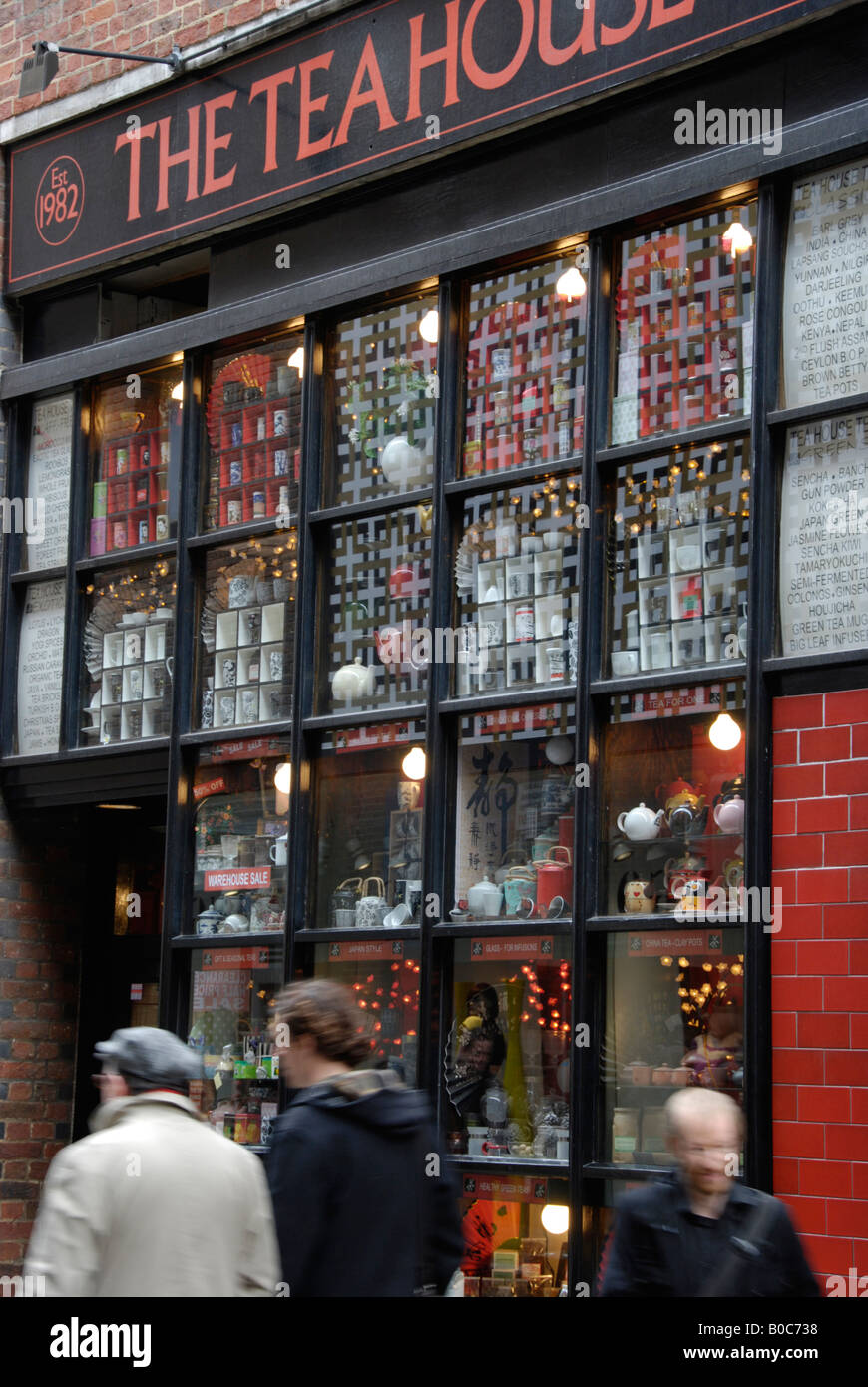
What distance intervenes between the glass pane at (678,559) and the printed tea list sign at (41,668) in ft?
11.7

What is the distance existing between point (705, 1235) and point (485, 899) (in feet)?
11.4

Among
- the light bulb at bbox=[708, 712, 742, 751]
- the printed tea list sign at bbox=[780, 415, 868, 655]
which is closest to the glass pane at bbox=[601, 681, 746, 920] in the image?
the light bulb at bbox=[708, 712, 742, 751]

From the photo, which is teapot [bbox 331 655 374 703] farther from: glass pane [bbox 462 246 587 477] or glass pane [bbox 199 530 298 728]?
glass pane [bbox 462 246 587 477]

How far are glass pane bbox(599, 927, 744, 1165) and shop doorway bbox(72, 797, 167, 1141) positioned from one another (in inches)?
141

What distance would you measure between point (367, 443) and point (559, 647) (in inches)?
60.0

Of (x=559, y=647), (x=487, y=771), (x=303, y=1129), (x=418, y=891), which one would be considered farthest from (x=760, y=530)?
(x=303, y=1129)

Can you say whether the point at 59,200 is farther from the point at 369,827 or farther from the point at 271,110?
the point at 369,827

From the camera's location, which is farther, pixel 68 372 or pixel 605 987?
pixel 68 372

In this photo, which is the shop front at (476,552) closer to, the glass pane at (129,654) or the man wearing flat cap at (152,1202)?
the glass pane at (129,654)

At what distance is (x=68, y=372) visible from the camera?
31.7 ft

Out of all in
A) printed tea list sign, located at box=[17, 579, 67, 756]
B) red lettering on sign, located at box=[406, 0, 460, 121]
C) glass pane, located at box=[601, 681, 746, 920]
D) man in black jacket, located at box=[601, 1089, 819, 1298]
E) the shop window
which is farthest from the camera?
printed tea list sign, located at box=[17, 579, 67, 756]

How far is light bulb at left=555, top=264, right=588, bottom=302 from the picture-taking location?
765cm

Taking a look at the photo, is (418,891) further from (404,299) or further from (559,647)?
(404,299)

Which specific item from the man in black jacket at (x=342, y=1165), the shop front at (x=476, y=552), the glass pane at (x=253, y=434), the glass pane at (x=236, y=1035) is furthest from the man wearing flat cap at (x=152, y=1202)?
the glass pane at (x=253, y=434)
